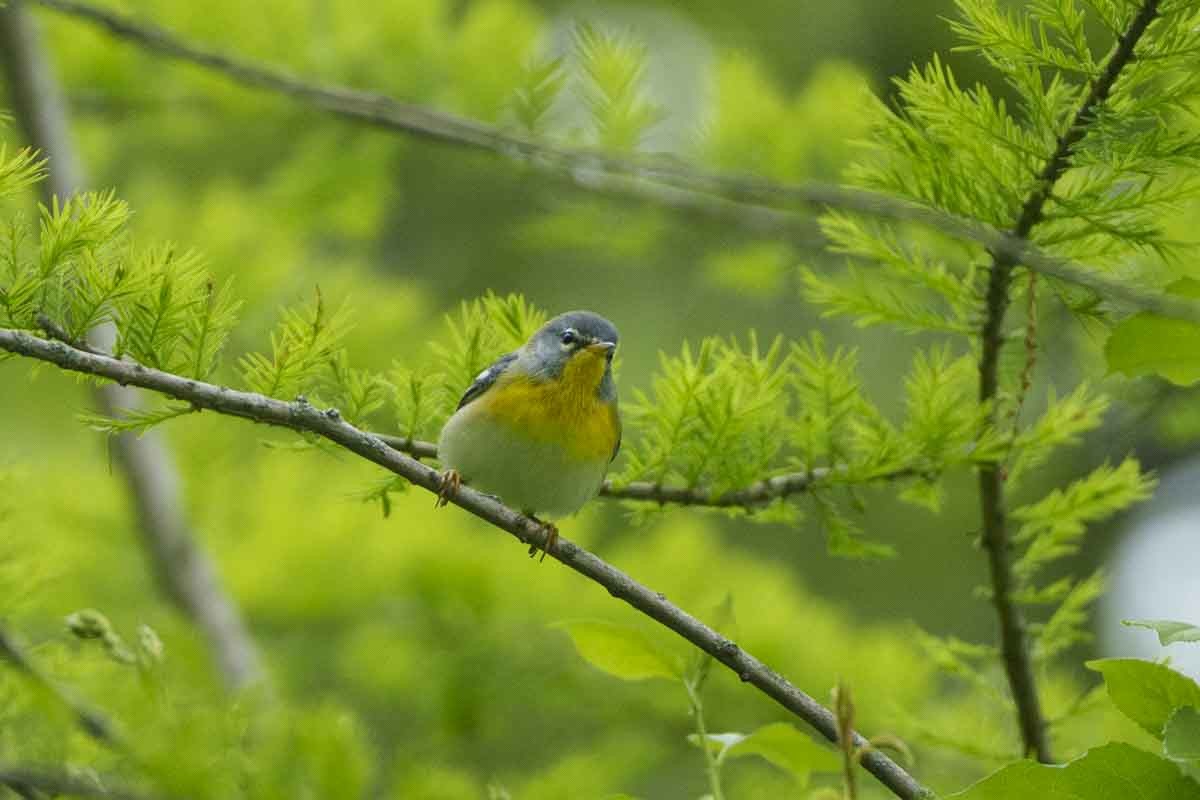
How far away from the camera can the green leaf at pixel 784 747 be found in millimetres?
1365

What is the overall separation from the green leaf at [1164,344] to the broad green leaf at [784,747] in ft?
1.85

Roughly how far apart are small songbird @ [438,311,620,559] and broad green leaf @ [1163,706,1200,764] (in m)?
1.51

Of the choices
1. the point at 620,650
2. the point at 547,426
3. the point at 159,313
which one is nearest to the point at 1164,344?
the point at 620,650

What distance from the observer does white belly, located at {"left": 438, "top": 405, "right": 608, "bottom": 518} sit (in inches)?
107

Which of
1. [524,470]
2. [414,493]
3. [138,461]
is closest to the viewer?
[524,470]

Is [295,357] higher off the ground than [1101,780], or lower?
higher

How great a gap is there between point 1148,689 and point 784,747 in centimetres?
35

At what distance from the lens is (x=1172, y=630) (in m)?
1.18

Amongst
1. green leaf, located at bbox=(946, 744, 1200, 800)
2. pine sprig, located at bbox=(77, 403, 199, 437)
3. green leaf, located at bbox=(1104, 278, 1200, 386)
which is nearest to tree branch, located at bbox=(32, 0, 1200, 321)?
green leaf, located at bbox=(1104, 278, 1200, 386)

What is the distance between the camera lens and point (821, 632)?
4.62m

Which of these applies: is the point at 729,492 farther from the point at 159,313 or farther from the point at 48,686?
the point at 48,686

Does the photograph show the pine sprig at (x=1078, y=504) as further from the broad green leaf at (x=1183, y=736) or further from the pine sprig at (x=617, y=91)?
the pine sprig at (x=617, y=91)

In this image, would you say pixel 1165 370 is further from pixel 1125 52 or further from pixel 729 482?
pixel 729 482

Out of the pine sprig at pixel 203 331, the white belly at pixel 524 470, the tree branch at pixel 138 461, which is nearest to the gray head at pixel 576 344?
the white belly at pixel 524 470
